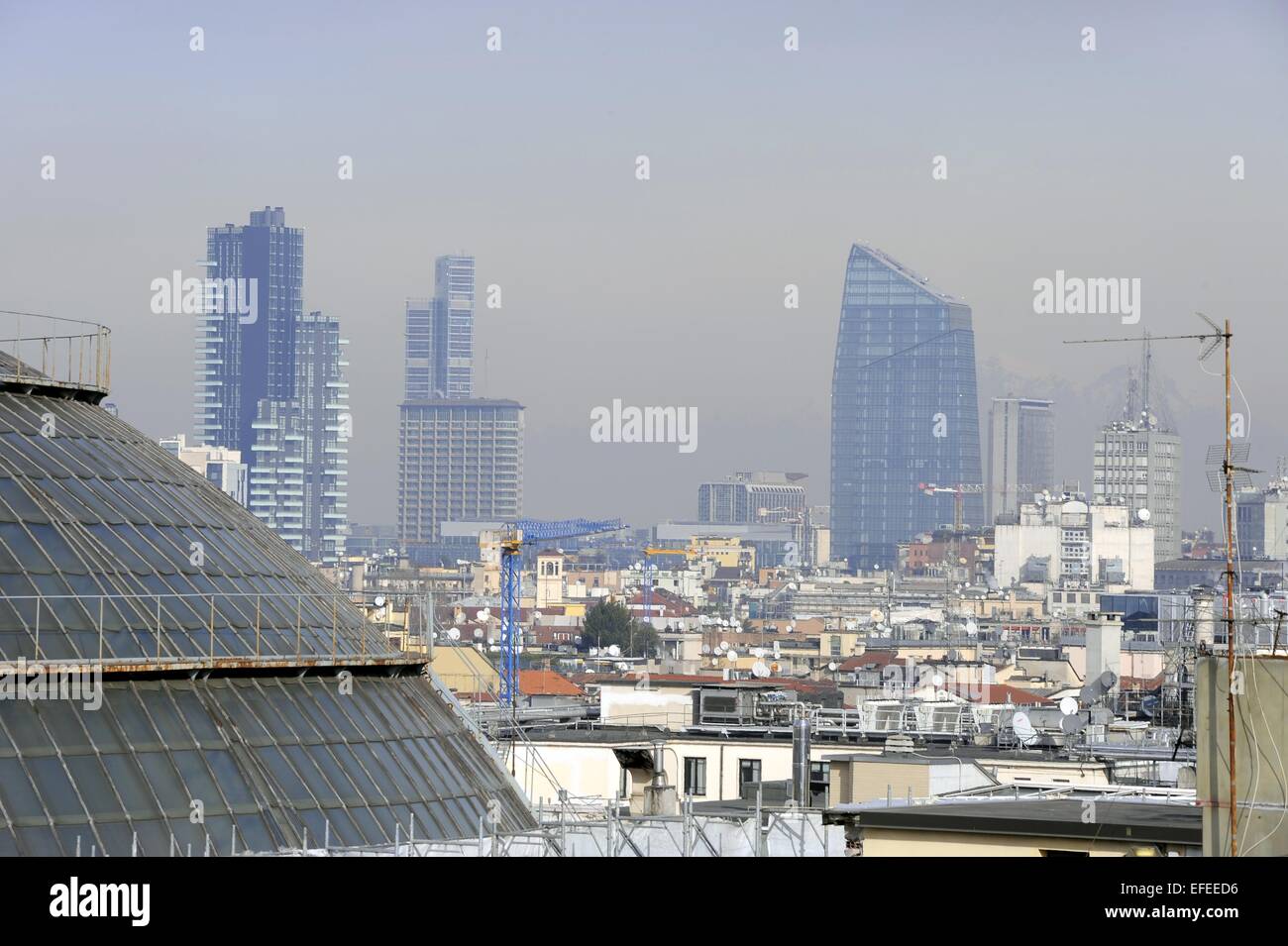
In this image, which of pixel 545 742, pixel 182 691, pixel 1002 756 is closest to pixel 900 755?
pixel 1002 756

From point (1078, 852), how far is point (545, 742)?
2850 centimetres

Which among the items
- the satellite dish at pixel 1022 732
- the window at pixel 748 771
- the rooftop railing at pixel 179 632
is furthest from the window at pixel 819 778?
the rooftop railing at pixel 179 632

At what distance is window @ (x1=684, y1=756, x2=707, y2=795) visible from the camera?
2184 inches

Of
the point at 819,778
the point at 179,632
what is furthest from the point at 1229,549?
the point at 819,778

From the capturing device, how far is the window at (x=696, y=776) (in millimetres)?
55469

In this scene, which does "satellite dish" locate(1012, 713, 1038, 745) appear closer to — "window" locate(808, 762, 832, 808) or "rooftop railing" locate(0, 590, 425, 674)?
"window" locate(808, 762, 832, 808)

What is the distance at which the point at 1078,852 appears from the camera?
27.4m

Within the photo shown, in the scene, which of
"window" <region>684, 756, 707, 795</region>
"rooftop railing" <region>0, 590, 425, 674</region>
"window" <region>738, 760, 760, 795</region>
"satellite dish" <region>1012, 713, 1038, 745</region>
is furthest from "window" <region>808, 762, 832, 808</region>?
"rooftop railing" <region>0, 590, 425, 674</region>

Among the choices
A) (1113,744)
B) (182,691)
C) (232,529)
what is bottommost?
(1113,744)

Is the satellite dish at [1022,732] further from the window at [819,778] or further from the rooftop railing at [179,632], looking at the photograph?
the rooftop railing at [179,632]

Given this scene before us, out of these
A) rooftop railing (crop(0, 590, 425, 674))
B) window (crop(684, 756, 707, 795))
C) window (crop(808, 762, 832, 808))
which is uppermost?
rooftop railing (crop(0, 590, 425, 674))

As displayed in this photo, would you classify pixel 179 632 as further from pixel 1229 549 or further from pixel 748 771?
pixel 748 771

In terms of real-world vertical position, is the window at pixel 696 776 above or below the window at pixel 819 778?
below
